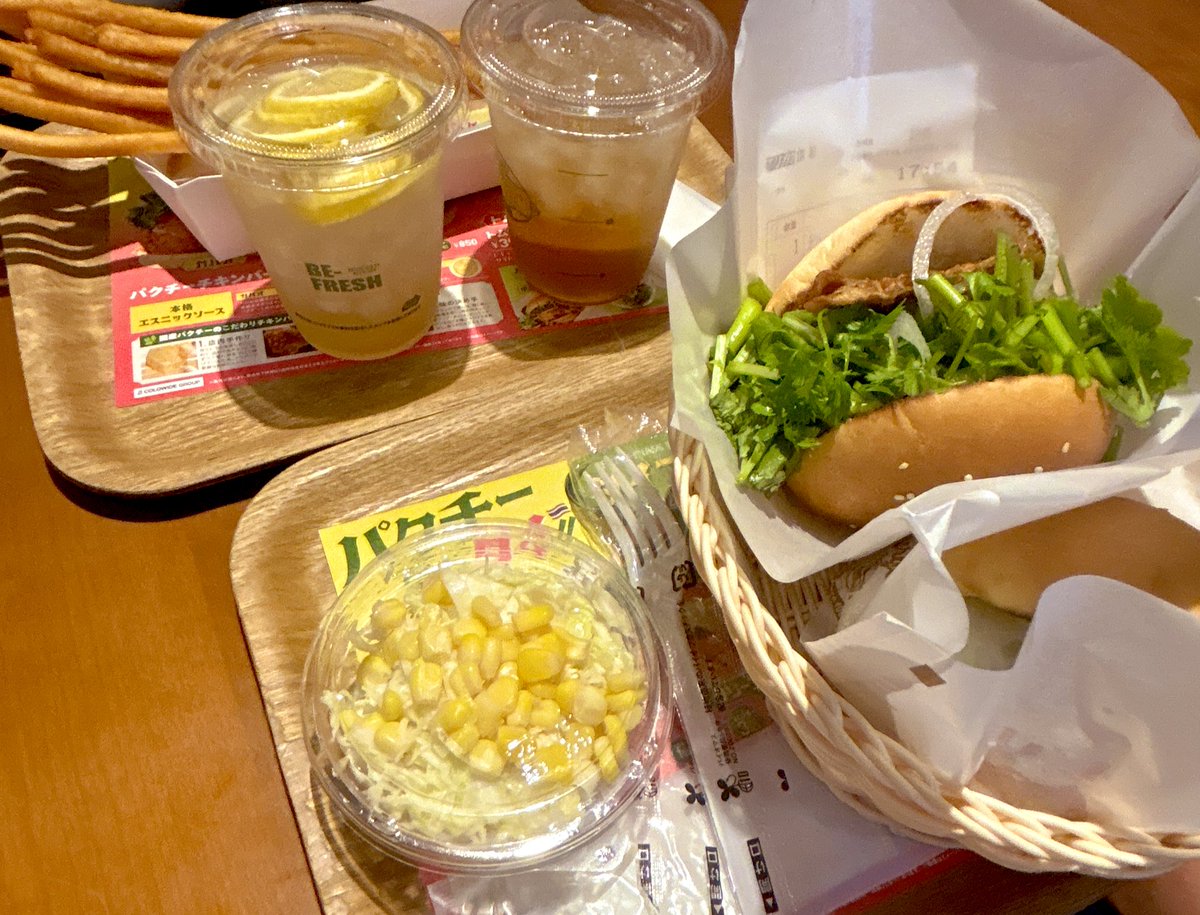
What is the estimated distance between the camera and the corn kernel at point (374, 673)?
0.71m

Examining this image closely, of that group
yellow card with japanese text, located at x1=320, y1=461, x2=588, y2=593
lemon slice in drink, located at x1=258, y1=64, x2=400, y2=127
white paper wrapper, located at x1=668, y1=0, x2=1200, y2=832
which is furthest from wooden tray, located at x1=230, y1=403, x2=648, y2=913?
lemon slice in drink, located at x1=258, y1=64, x2=400, y2=127

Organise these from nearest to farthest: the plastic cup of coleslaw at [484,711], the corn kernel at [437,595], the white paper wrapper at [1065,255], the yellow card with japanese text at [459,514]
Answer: the white paper wrapper at [1065,255]
the plastic cup of coleslaw at [484,711]
the corn kernel at [437,595]
the yellow card with japanese text at [459,514]

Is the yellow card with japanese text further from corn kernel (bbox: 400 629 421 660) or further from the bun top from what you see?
the bun top

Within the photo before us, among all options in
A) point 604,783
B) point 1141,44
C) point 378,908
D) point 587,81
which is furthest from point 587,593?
point 1141,44

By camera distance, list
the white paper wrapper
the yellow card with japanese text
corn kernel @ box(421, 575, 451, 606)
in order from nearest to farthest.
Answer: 1. the white paper wrapper
2. corn kernel @ box(421, 575, 451, 606)
3. the yellow card with japanese text

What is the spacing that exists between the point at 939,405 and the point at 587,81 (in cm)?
52

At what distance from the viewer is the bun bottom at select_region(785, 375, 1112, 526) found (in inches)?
27.1

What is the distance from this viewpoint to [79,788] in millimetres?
712

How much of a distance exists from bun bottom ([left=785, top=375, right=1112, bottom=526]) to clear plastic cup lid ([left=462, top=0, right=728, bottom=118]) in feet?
1.38

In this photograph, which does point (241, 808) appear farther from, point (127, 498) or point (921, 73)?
point (921, 73)

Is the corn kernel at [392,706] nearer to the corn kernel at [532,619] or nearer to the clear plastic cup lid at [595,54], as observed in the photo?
the corn kernel at [532,619]

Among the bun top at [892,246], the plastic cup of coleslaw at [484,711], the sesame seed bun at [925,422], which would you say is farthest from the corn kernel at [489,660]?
the bun top at [892,246]

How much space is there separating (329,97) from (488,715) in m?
0.62

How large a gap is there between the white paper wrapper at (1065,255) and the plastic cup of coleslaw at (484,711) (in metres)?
0.17
